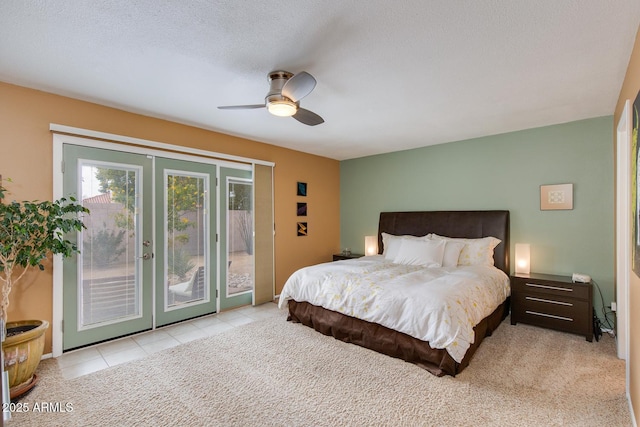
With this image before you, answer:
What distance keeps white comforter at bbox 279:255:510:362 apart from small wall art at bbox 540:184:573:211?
1.07 m

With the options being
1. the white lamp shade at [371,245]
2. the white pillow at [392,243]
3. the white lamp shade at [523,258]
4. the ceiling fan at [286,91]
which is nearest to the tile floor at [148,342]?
the white pillow at [392,243]

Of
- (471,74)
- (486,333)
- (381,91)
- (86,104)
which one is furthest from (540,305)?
(86,104)

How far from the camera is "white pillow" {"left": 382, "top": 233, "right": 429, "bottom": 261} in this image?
477cm

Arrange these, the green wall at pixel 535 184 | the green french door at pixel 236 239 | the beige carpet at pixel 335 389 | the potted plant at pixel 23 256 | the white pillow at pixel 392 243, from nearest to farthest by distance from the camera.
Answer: the beige carpet at pixel 335 389 → the potted plant at pixel 23 256 → the green wall at pixel 535 184 → the green french door at pixel 236 239 → the white pillow at pixel 392 243

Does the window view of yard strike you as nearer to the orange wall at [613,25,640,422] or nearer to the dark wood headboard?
the dark wood headboard

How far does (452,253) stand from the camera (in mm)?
4254

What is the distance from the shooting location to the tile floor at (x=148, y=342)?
113 inches

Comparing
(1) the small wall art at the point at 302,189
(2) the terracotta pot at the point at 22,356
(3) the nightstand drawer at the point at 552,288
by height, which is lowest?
(2) the terracotta pot at the point at 22,356

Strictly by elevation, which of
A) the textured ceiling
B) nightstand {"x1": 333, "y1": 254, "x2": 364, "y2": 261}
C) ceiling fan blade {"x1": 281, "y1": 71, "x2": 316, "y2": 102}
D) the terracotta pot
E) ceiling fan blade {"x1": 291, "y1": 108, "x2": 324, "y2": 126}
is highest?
the textured ceiling

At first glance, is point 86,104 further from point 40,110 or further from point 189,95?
point 189,95

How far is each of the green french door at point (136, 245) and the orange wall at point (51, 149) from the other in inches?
7.9

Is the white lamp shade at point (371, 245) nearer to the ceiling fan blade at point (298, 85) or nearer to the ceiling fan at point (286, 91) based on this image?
the ceiling fan at point (286, 91)

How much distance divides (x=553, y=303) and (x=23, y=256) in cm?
529

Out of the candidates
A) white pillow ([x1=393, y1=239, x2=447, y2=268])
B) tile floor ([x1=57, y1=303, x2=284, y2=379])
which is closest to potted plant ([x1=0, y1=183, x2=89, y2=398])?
tile floor ([x1=57, y1=303, x2=284, y2=379])
